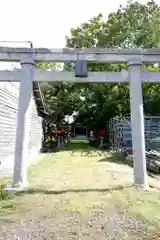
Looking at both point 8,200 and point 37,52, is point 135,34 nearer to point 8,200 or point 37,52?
point 37,52

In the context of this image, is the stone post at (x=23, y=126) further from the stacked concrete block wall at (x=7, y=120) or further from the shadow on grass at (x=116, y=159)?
the shadow on grass at (x=116, y=159)

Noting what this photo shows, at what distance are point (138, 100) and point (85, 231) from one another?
380 centimetres

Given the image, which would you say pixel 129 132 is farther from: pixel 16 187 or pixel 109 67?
pixel 16 187

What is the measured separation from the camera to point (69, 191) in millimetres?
6555

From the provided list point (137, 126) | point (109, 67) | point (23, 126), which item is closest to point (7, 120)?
point (23, 126)

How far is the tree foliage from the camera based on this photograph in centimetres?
2315

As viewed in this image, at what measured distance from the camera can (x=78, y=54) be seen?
7027mm

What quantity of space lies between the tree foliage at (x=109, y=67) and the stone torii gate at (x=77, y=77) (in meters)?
14.0

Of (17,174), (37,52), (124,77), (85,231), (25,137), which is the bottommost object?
(85,231)

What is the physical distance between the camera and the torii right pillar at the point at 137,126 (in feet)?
22.4

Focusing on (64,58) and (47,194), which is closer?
(47,194)

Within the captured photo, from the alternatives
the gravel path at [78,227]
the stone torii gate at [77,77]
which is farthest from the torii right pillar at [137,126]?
the gravel path at [78,227]

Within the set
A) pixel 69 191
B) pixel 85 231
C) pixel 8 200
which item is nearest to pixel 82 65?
pixel 69 191

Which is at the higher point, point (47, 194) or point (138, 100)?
point (138, 100)
